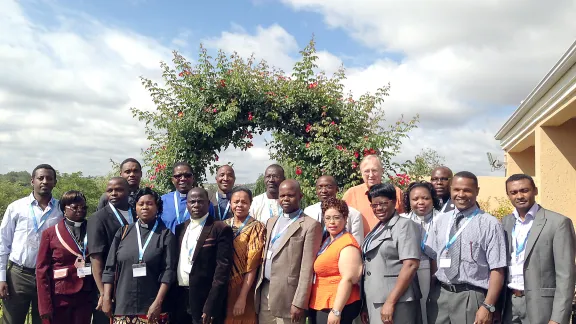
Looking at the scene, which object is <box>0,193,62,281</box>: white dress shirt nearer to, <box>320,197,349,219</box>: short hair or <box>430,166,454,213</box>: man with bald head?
<box>320,197,349,219</box>: short hair

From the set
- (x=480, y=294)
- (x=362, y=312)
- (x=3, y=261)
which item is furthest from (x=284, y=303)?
(x=3, y=261)

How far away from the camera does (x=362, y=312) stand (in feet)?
12.4

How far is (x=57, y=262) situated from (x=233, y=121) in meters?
4.51

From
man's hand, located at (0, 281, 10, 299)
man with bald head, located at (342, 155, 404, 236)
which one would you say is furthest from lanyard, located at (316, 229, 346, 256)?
man's hand, located at (0, 281, 10, 299)

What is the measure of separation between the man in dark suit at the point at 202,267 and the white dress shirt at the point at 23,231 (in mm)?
1646

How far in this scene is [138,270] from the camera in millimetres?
3922

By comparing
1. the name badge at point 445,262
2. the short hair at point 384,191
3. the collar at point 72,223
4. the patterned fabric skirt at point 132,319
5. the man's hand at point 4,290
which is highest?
the short hair at point 384,191

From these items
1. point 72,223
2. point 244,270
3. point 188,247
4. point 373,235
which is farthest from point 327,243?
point 72,223

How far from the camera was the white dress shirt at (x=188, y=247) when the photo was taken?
13.3ft

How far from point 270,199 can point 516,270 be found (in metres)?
2.59

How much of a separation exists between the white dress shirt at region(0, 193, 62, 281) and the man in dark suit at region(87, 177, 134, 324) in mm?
764

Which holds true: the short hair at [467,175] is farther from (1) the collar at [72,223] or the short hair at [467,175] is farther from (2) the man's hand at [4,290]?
(2) the man's hand at [4,290]

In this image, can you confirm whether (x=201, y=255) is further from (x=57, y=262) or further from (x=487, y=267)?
(x=487, y=267)

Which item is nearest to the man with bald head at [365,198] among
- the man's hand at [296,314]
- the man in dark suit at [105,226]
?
the man's hand at [296,314]
